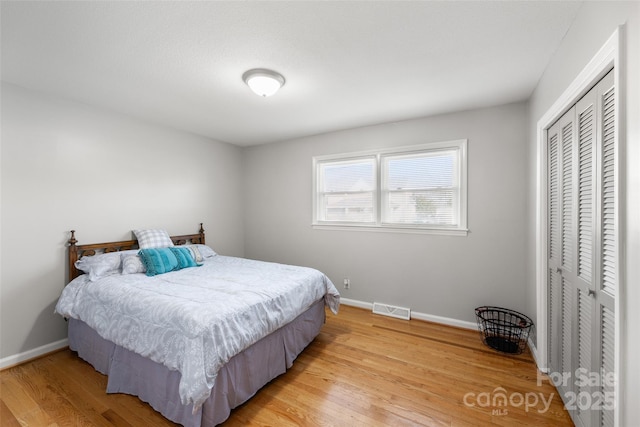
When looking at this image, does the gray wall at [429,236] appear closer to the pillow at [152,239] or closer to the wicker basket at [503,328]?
the wicker basket at [503,328]

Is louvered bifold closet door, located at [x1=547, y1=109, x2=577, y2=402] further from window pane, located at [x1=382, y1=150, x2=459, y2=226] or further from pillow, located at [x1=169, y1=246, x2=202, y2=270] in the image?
pillow, located at [x1=169, y1=246, x2=202, y2=270]

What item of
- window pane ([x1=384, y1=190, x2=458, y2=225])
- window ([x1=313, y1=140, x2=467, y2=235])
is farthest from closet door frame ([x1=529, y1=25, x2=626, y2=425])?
window pane ([x1=384, y1=190, x2=458, y2=225])

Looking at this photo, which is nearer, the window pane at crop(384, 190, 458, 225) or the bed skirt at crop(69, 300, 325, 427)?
the bed skirt at crop(69, 300, 325, 427)

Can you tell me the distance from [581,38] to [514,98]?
1.34m

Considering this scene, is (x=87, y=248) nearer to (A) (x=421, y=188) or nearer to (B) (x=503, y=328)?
(A) (x=421, y=188)

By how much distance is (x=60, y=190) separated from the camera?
8.71 ft

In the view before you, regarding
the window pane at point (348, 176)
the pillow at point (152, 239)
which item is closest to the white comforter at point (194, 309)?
the pillow at point (152, 239)

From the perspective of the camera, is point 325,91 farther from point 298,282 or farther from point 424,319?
point 424,319

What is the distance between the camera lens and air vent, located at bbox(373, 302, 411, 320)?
3383 mm

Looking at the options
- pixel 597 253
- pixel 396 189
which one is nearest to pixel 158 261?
pixel 396 189

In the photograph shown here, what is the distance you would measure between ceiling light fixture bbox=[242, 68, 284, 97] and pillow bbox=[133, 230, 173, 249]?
2182 millimetres

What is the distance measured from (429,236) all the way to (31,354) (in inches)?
167

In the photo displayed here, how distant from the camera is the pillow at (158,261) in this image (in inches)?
107

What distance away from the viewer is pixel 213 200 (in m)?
4.26
